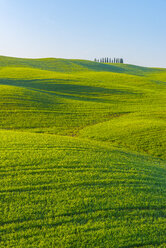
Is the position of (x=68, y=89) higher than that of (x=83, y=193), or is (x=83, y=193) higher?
(x=68, y=89)

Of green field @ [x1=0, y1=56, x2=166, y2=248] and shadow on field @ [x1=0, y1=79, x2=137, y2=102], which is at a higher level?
shadow on field @ [x1=0, y1=79, x2=137, y2=102]

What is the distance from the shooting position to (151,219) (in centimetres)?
662

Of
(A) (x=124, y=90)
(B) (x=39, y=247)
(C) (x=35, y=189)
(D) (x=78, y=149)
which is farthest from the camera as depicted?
(A) (x=124, y=90)

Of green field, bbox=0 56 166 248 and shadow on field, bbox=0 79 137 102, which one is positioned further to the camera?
shadow on field, bbox=0 79 137 102

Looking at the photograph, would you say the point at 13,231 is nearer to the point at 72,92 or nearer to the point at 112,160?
the point at 112,160

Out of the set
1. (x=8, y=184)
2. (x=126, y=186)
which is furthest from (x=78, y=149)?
(x=8, y=184)

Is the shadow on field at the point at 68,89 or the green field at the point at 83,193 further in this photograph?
the shadow on field at the point at 68,89

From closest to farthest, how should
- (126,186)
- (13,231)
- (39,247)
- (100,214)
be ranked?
(39,247) → (13,231) → (100,214) → (126,186)

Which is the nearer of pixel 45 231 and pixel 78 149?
pixel 45 231

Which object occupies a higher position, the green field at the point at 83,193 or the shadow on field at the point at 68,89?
the shadow on field at the point at 68,89

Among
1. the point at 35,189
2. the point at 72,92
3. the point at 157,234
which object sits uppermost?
the point at 72,92

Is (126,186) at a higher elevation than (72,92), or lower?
lower

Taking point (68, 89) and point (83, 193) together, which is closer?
point (83, 193)

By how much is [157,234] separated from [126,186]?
2345mm
